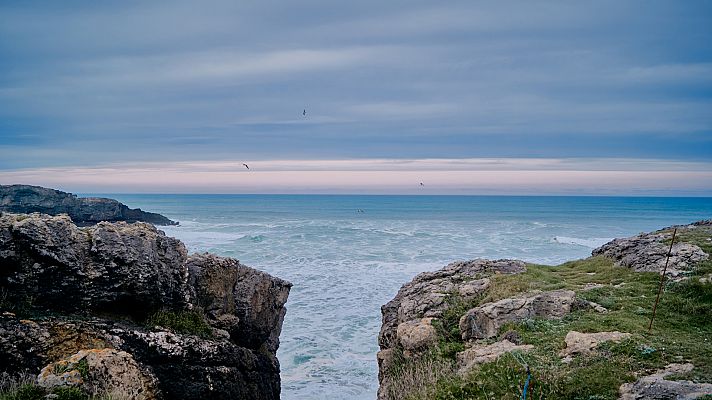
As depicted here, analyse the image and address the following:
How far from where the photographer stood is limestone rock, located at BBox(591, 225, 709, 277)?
13.7 meters

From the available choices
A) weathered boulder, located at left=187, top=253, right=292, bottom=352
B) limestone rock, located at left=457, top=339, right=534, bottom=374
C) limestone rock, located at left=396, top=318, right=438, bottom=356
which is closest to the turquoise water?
weathered boulder, located at left=187, top=253, right=292, bottom=352

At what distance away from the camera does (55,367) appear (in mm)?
8516

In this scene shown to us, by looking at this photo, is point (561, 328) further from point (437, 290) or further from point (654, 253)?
point (654, 253)

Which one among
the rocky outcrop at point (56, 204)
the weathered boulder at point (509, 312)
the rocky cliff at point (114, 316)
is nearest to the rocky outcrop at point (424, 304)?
the weathered boulder at point (509, 312)

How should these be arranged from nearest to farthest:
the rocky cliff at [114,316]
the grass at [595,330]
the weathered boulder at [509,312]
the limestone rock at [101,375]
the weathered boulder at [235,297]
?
the grass at [595,330]
the limestone rock at [101,375]
the rocky cliff at [114,316]
the weathered boulder at [509,312]
the weathered boulder at [235,297]

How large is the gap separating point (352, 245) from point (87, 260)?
3896 centimetres

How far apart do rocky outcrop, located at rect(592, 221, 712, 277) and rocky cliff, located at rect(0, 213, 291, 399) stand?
1067 centimetres

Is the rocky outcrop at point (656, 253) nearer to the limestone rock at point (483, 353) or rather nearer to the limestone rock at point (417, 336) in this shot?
the limestone rock at point (483, 353)

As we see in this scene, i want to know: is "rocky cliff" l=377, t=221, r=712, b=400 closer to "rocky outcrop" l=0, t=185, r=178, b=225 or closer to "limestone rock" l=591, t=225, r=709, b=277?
"limestone rock" l=591, t=225, r=709, b=277

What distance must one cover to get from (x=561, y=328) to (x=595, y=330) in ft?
2.22

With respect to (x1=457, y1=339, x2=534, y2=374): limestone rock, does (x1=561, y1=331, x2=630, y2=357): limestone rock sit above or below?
above

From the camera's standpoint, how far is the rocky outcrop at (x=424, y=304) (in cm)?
1241

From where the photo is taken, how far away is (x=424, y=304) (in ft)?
46.0

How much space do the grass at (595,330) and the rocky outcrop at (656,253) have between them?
44 cm
